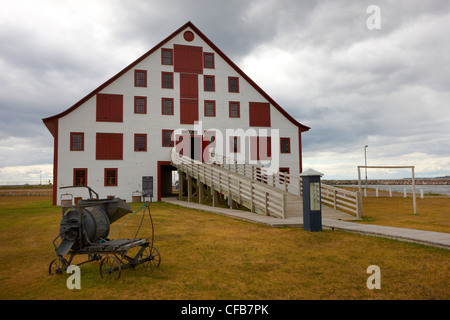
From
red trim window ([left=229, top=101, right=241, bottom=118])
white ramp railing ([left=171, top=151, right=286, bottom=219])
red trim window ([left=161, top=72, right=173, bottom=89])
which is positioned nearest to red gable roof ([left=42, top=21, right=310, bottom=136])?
red trim window ([left=161, top=72, right=173, bottom=89])

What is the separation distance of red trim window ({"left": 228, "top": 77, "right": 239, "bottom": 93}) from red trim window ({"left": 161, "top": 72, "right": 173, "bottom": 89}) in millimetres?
5281

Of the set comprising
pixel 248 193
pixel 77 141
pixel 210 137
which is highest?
pixel 210 137

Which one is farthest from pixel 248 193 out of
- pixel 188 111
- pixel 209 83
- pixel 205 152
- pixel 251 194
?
pixel 209 83

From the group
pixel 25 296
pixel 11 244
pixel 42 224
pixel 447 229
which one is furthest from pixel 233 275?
pixel 42 224

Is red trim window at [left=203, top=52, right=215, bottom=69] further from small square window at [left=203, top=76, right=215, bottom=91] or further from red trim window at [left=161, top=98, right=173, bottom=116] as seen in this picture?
red trim window at [left=161, top=98, right=173, bottom=116]

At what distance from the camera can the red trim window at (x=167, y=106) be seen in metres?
26.7

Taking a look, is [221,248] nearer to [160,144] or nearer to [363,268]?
[363,268]

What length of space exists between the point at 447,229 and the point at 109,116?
23194 millimetres

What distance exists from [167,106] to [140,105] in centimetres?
224

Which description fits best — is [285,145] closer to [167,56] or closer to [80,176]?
[167,56]

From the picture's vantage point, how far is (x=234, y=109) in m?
28.3

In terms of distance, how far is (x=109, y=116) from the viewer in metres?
25.3

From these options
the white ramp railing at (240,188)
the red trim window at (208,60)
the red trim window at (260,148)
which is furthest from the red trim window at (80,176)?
the red trim window at (260,148)
